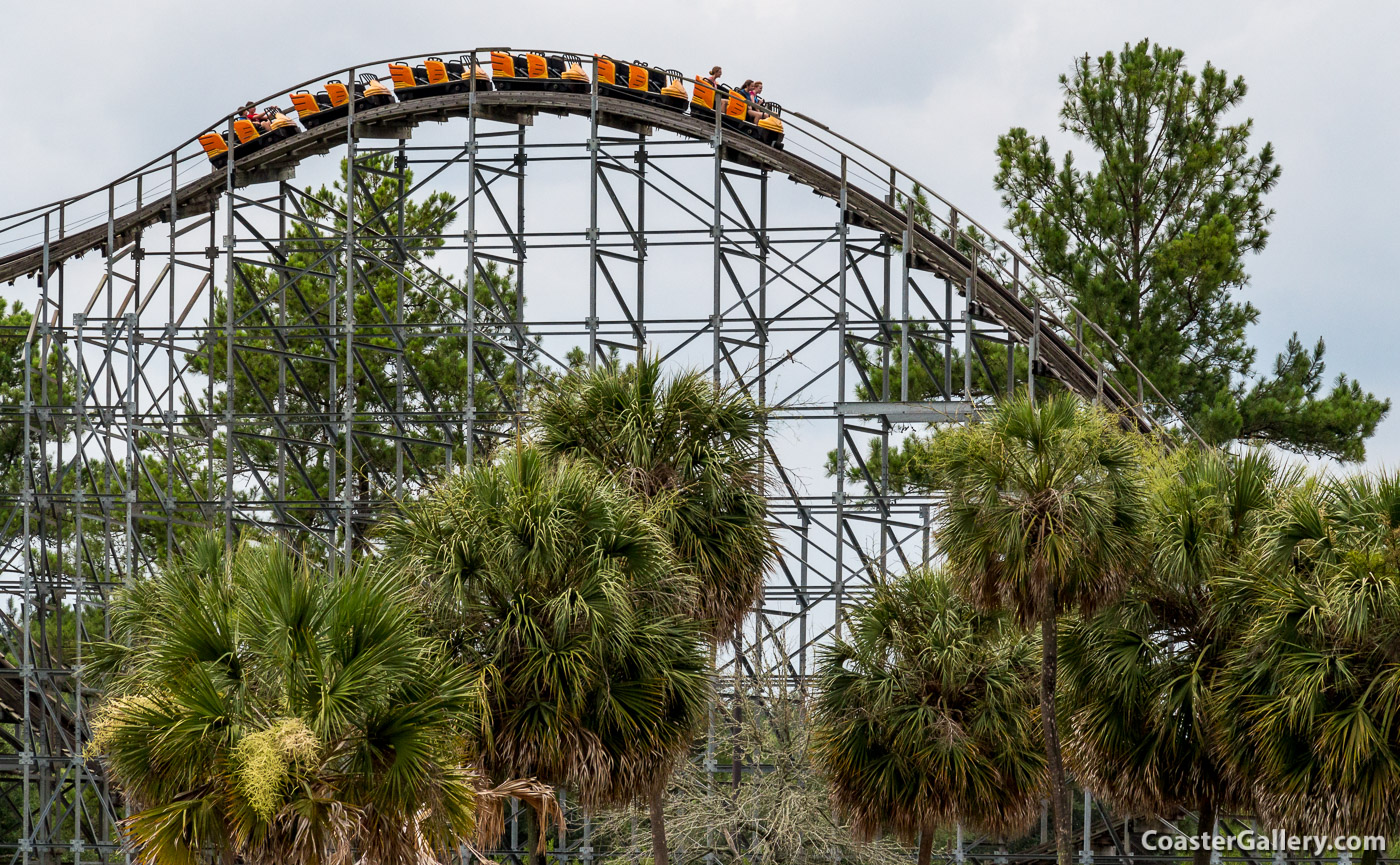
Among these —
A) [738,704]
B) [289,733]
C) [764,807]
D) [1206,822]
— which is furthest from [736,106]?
[289,733]

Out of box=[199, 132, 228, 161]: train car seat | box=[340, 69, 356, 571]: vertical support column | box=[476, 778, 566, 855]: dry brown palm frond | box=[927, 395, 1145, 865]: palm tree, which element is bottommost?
box=[476, 778, 566, 855]: dry brown palm frond

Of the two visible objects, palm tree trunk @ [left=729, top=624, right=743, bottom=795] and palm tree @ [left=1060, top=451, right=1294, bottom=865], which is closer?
palm tree @ [left=1060, top=451, right=1294, bottom=865]

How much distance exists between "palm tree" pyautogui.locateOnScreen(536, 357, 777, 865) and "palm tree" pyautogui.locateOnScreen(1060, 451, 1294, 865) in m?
4.15

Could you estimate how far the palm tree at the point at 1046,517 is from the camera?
21.1 metres

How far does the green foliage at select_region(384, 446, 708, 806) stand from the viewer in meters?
20.2

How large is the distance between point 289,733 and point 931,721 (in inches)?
387

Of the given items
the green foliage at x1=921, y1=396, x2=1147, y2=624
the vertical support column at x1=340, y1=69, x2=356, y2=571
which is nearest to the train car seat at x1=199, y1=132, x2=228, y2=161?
the vertical support column at x1=340, y1=69, x2=356, y2=571

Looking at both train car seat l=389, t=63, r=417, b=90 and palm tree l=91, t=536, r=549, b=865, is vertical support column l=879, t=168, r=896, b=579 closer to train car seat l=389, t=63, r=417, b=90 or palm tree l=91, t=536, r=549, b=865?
train car seat l=389, t=63, r=417, b=90

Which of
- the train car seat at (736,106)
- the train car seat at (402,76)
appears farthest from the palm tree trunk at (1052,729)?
the train car seat at (402,76)

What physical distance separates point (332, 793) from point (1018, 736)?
10.3 m

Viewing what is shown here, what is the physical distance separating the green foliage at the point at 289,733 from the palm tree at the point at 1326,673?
845cm

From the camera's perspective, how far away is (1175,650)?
2244cm

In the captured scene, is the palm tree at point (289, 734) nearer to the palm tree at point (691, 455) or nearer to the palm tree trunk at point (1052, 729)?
the palm tree at point (691, 455)

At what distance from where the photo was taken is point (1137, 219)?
38156 millimetres
